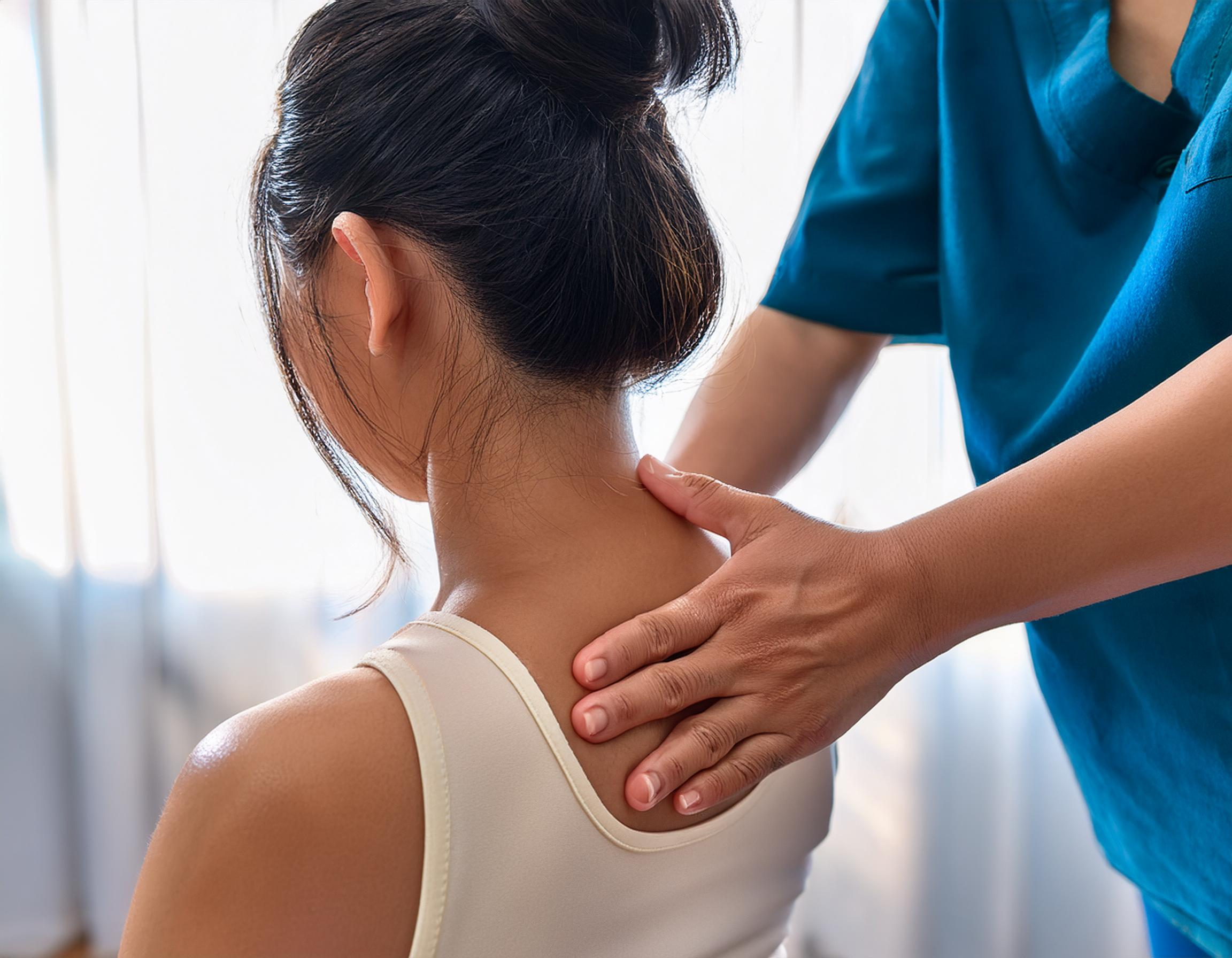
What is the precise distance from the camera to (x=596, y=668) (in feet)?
1.96

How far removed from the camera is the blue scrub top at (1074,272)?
74 cm

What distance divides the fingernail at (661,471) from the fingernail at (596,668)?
16cm

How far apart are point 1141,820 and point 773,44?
5.17 feet

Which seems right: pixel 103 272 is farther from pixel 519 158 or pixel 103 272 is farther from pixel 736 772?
pixel 736 772

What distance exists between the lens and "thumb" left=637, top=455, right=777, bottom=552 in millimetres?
674

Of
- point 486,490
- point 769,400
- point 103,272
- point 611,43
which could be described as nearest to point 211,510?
point 103,272

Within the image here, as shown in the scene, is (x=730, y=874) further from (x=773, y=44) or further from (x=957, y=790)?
(x=773, y=44)

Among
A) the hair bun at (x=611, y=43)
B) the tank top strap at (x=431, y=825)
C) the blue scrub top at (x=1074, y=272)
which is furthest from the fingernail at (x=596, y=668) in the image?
the blue scrub top at (x=1074, y=272)

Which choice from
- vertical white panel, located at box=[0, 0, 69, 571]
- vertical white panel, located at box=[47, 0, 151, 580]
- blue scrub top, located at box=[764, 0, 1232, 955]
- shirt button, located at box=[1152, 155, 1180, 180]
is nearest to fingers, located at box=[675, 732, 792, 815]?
blue scrub top, located at box=[764, 0, 1232, 955]

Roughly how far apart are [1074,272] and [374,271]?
63 cm

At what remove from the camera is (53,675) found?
89.0 inches

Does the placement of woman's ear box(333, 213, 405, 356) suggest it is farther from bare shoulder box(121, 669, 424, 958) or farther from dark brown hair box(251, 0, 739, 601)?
bare shoulder box(121, 669, 424, 958)

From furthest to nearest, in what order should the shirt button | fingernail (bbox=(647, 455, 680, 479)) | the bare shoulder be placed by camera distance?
1. the shirt button
2. fingernail (bbox=(647, 455, 680, 479))
3. the bare shoulder

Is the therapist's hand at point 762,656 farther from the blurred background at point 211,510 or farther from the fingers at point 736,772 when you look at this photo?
the blurred background at point 211,510
